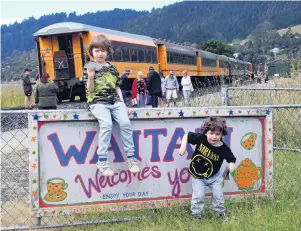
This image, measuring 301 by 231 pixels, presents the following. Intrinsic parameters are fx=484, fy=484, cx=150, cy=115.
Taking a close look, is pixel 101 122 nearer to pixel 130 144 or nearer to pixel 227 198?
pixel 130 144

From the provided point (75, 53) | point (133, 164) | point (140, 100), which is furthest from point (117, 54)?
point (133, 164)

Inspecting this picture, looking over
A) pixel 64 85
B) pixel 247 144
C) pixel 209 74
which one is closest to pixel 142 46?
pixel 64 85

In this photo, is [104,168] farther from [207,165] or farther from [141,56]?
[141,56]

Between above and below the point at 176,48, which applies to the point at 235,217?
below

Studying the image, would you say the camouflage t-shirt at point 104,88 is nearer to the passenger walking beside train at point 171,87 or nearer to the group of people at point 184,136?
the group of people at point 184,136

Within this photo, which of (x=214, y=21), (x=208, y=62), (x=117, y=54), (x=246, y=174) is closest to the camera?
(x=246, y=174)

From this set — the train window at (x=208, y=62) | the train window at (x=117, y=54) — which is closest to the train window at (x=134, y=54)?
the train window at (x=117, y=54)

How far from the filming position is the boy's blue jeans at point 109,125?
4383 millimetres

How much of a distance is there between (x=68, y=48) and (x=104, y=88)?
51.1 ft

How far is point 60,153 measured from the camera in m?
4.41

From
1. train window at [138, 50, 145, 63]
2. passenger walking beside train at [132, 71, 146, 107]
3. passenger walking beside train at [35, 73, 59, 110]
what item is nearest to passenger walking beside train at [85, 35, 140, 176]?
passenger walking beside train at [35, 73, 59, 110]

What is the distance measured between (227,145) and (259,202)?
2.20 feet

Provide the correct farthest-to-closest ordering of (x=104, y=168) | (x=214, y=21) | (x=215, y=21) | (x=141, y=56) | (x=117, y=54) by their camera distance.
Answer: (x=214, y=21) < (x=215, y=21) < (x=141, y=56) < (x=117, y=54) < (x=104, y=168)

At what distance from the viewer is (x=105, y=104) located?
457 cm
